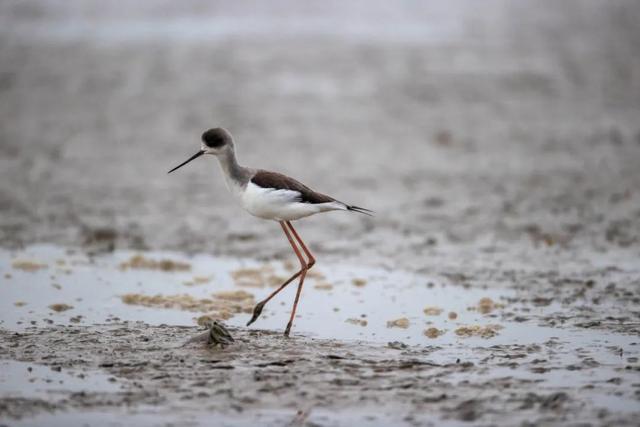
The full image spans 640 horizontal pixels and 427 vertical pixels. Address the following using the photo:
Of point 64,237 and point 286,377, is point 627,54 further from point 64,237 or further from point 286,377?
point 286,377

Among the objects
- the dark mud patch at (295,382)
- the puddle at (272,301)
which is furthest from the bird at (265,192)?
the dark mud patch at (295,382)

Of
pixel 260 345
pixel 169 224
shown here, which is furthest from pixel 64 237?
pixel 260 345

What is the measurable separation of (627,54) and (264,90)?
716 centimetres

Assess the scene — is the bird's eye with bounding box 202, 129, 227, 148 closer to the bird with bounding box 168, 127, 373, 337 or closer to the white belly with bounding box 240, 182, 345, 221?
the bird with bounding box 168, 127, 373, 337

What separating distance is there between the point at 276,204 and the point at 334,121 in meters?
8.15

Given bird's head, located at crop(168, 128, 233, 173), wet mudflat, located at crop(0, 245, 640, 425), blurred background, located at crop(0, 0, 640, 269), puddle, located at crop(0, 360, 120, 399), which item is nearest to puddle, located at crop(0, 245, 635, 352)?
wet mudflat, located at crop(0, 245, 640, 425)

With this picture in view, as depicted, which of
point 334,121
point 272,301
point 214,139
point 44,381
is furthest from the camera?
point 334,121

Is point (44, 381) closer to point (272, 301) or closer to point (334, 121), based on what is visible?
point (272, 301)

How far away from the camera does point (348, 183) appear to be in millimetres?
11977

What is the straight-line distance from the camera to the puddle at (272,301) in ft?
22.4

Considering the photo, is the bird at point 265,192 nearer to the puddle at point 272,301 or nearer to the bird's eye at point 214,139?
the bird's eye at point 214,139

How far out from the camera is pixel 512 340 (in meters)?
6.56

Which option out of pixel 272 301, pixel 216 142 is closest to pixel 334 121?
pixel 272 301

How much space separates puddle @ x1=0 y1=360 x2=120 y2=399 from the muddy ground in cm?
2
